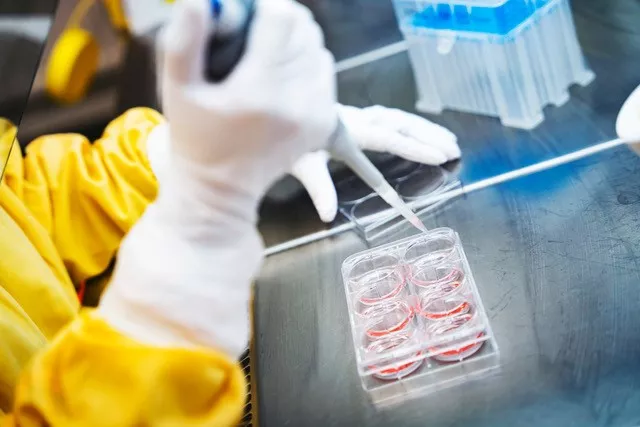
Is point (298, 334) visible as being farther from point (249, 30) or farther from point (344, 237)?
→ point (249, 30)

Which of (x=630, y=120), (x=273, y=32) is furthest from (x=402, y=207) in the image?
(x=273, y=32)

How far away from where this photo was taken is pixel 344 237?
3.59 ft

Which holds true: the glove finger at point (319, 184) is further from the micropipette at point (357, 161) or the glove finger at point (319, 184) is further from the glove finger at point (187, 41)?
the glove finger at point (187, 41)

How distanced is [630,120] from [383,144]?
42 centimetres

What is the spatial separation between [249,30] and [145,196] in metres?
0.59

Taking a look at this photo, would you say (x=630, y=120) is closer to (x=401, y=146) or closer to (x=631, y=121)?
(x=631, y=121)

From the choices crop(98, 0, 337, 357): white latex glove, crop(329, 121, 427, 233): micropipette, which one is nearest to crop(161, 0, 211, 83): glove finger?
crop(98, 0, 337, 357): white latex glove

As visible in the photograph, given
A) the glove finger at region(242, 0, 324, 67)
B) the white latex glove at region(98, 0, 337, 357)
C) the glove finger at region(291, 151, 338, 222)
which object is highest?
the glove finger at region(242, 0, 324, 67)

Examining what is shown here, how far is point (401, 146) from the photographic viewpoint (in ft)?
3.81

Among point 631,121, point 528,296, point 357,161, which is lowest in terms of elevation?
point 528,296

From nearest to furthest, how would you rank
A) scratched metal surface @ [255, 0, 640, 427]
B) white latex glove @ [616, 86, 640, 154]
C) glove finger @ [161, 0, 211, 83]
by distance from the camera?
glove finger @ [161, 0, 211, 83] → scratched metal surface @ [255, 0, 640, 427] → white latex glove @ [616, 86, 640, 154]

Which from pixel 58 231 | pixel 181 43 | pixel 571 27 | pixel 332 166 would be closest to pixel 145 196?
pixel 58 231

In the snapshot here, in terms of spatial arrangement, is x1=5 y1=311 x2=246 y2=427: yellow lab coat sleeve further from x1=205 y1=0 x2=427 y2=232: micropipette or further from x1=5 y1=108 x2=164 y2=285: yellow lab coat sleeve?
x1=5 y1=108 x2=164 y2=285: yellow lab coat sleeve

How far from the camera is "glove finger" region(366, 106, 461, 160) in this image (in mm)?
1151
